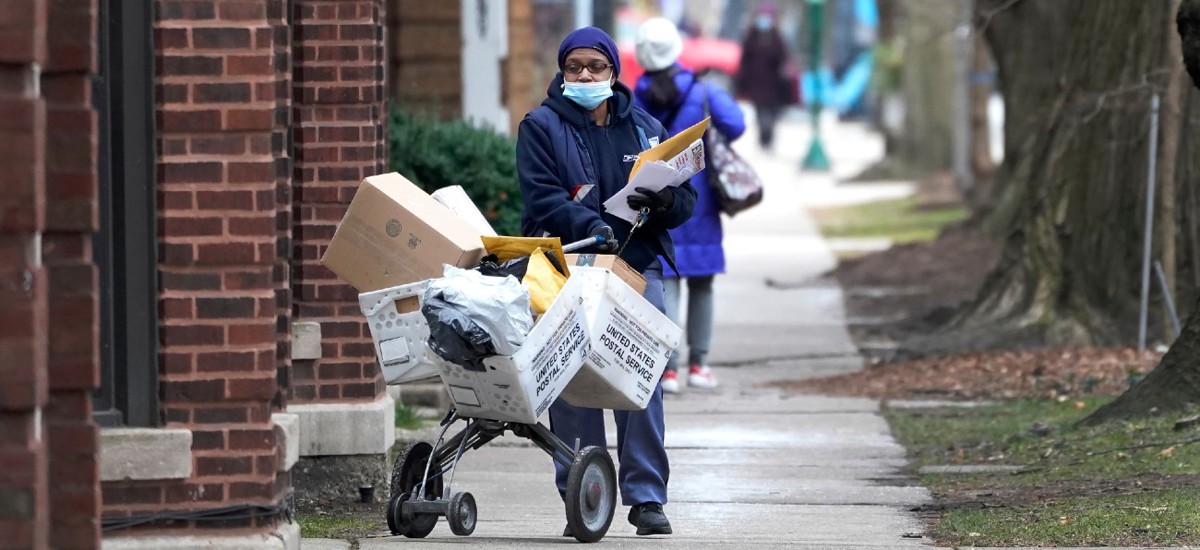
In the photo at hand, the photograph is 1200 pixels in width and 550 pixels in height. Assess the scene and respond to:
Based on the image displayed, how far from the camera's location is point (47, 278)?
413cm

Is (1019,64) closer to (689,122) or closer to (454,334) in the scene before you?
(689,122)

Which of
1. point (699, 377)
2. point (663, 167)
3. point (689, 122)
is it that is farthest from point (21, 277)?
point (699, 377)

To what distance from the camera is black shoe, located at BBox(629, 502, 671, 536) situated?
278 inches

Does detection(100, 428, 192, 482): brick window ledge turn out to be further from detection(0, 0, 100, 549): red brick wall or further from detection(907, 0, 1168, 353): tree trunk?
detection(907, 0, 1168, 353): tree trunk

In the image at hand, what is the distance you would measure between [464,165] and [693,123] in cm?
128

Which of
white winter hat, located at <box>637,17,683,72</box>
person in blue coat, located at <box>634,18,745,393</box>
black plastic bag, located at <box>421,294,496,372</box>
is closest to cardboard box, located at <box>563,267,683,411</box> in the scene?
black plastic bag, located at <box>421,294,496,372</box>

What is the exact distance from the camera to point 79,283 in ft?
14.0

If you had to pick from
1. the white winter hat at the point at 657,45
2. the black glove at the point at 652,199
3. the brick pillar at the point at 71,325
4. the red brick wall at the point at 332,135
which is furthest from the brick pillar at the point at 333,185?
the brick pillar at the point at 71,325

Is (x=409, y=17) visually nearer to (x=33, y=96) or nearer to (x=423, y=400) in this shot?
(x=423, y=400)

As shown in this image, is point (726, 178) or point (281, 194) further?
point (726, 178)

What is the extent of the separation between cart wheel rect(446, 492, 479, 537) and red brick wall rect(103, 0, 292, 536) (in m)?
0.82

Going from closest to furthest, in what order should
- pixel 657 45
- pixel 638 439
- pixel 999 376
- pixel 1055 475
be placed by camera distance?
pixel 638 439 < pixel 1055 475 < pixel 657 45 < pixel 999 376

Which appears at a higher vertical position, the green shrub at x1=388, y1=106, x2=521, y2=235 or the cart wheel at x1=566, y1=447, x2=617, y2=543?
the green shrub at x1=388, y1=106, x2=521, y2=235

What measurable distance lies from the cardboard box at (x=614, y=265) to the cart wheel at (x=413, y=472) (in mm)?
795
